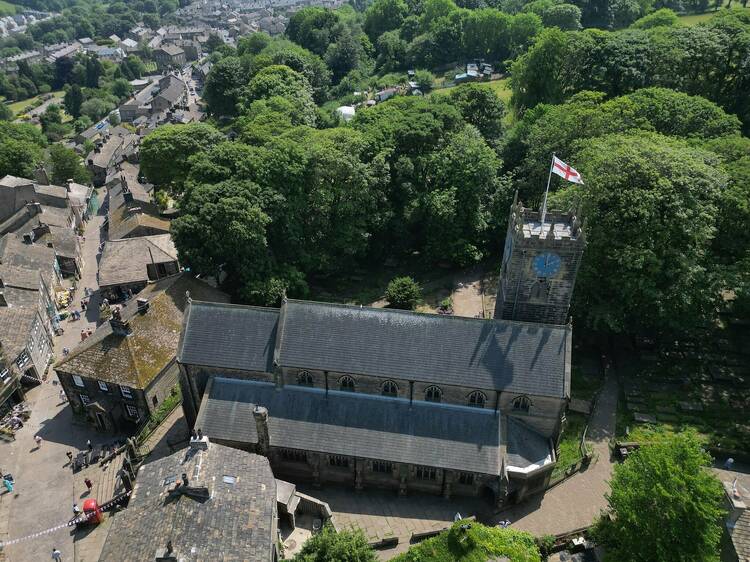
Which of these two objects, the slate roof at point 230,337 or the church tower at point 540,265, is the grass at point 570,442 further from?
the slate roof at point 230,337

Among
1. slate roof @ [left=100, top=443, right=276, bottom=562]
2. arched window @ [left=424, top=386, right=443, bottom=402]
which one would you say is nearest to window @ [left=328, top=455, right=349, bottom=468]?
slate roof @ [left=100, top=443, right=276, bottom=562]

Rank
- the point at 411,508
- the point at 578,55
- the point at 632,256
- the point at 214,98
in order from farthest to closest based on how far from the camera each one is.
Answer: the point at 214,98, the point at 578,55, the point at 632,256, the point at 411,508

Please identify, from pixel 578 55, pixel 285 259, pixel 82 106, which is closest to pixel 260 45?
pixel 82 106

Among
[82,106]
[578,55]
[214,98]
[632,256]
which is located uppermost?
[578,55]

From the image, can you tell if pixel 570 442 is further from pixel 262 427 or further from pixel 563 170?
pixel 262 427

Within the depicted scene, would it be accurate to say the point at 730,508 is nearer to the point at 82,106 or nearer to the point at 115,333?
the point at 115,333
